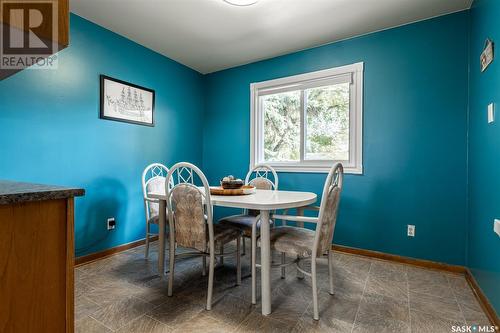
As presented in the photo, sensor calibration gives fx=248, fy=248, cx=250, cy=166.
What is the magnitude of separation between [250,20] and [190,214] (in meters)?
1.96

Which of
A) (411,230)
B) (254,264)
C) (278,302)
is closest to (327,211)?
(254,264)

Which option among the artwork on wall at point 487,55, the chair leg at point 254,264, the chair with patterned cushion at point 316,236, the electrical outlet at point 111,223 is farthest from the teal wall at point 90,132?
the artwork on wall at point 487,55

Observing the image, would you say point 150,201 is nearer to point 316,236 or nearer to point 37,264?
point 316,236

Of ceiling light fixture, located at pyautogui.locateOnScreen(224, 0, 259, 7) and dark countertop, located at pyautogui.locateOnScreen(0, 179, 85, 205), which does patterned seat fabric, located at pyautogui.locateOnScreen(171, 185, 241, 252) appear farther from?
ceiling light fixture, located at pyautogui.locateOnScreen(224, 0, 259, 7)

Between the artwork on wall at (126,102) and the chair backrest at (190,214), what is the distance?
146 centimetres

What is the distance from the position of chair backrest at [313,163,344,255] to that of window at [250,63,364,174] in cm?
118

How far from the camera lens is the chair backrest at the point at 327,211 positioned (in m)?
1.51

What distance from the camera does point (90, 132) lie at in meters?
2.48

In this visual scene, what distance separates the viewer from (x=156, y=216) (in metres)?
2.47

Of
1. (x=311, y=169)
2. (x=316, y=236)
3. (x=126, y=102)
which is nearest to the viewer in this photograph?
(x=316, y=236)

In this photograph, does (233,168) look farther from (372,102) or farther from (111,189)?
(372,102)

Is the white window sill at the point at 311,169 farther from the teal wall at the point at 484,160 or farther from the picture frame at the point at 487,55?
the picture frame at the point at 487,55

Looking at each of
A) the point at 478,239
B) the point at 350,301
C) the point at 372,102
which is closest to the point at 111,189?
the point at 350,301

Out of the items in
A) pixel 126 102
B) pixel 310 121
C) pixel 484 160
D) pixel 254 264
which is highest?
pixel 126 102
